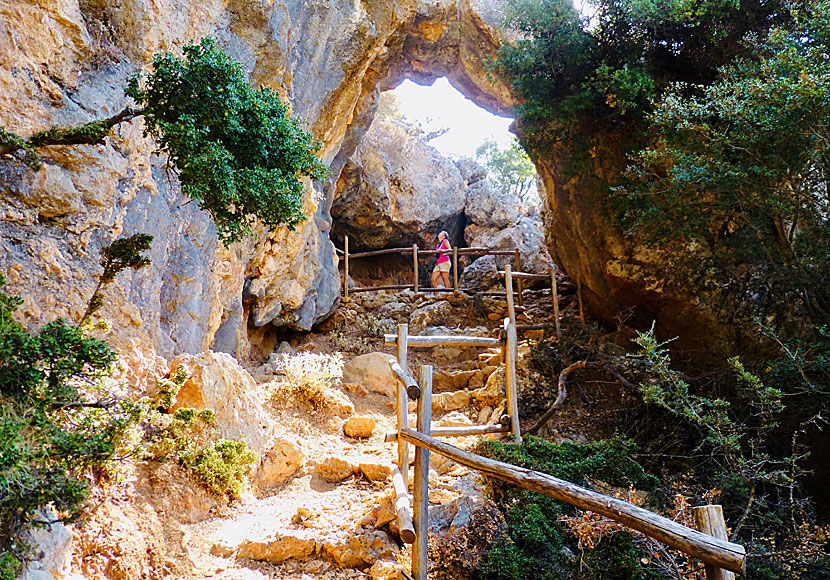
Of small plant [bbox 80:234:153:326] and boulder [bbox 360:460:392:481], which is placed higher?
small plant [bbox 80:234:153:326]

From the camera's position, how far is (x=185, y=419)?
4.97 m

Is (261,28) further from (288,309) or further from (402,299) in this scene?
(402,299)

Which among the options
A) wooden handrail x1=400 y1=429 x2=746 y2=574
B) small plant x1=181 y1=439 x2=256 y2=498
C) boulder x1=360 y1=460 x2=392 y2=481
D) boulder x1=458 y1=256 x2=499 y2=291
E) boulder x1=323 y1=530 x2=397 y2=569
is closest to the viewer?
wooden handrail x1=400 y1=429 x2=746 y2=574

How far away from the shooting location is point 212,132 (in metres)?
3.96

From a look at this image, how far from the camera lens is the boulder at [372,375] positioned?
951 cm

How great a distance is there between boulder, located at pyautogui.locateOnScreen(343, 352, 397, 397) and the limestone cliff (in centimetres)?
193

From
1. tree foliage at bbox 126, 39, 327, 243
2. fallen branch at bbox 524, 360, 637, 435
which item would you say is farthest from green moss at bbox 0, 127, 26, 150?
fallen branch at bbox 524, 360, 637, 435

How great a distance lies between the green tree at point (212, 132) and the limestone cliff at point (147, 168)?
0.53m

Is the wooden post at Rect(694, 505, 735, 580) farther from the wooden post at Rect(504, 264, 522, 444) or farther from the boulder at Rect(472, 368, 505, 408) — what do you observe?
the boulder at Rect(472, 368, 505, 408)

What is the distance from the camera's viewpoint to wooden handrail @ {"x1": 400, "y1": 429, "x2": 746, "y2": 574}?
75.4 inches

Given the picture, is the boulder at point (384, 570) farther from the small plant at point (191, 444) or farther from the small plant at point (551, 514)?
the small plant at point (191, 444)

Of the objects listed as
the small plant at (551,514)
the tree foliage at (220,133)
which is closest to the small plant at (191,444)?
the tree foliage at (220,133)

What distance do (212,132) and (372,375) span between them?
643cm

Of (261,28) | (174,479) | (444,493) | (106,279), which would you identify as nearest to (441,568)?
(444,493)
